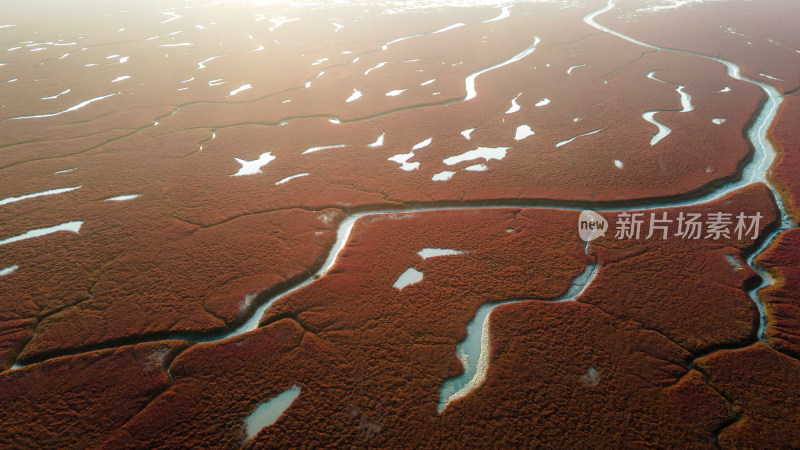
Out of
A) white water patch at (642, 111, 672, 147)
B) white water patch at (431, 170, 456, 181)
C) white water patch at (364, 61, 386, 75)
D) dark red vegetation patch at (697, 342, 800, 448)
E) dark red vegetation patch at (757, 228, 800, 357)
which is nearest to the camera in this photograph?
dark red vegetation patch at (697, 342, 800, 448)

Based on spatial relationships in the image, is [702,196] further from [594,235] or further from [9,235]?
[9,235]

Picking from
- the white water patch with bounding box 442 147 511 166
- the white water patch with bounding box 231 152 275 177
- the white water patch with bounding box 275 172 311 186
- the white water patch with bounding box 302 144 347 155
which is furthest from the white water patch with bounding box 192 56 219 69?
the white water patch with bounding box 442 147 511 166

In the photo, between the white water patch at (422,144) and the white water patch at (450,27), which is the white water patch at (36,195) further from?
the white water patch at (450,27)

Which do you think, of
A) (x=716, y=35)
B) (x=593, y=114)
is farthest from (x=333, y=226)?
(x=716, y=35)

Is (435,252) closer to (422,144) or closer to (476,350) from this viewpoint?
(476,350)

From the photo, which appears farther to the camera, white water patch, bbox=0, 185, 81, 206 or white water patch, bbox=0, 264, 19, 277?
white water patch, bbox=0, 185, 81, 206

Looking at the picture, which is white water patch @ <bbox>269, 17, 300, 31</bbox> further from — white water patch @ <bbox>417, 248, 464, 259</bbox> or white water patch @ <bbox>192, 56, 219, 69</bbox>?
white water patch @ <bbox>417, 248, 464, 259</bbox>

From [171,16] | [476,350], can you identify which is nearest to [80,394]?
[476,350]

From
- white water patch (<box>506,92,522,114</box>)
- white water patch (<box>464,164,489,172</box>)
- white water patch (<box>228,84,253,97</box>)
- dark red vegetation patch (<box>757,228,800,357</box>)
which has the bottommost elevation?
dark red vegetation patch (<box>757,228,800,357</box>)
